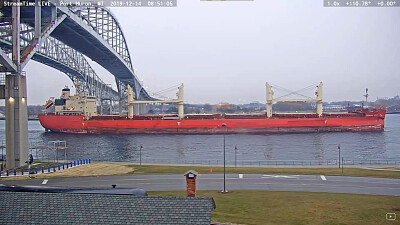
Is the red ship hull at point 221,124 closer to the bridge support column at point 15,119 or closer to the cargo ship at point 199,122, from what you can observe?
the cargo ship at point 199,122

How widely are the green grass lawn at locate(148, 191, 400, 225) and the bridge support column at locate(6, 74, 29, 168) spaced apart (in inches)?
492

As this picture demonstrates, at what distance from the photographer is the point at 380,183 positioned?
17.8 meters

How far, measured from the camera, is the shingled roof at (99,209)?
24.4ft

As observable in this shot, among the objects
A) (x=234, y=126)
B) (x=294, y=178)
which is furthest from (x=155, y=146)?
(x=294, y=178)

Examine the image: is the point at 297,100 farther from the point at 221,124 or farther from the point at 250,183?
the point at 250,183

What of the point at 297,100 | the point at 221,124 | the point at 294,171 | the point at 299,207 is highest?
the point at 297,100

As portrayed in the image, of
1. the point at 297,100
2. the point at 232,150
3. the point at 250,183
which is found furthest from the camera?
the point at 297,100

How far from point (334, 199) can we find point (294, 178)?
16.0 feet

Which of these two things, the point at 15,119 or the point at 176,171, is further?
the point at 15,119

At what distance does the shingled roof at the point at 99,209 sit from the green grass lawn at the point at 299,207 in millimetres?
4159

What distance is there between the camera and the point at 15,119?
902 inches

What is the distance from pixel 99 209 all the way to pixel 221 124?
158ft

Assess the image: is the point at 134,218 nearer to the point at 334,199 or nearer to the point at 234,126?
the point at 334,199

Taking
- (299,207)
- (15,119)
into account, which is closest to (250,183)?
(299,207)
